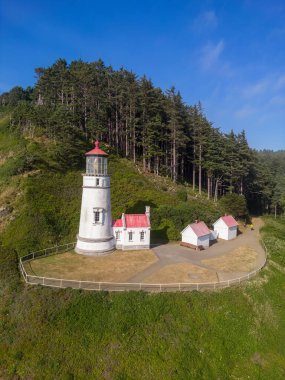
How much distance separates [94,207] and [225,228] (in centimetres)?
1835

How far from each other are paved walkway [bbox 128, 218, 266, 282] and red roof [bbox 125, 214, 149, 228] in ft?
10.1

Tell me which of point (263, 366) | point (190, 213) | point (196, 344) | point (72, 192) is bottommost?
point (263, 366)

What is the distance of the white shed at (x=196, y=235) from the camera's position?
3012cm

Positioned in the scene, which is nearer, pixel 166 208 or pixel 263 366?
pixel 263 366

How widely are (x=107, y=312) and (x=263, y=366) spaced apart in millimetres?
9871

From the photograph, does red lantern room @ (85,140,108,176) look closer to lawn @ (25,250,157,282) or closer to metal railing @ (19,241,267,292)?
lawn @ (25,250,157,282)

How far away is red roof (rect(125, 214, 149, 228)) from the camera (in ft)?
92.5

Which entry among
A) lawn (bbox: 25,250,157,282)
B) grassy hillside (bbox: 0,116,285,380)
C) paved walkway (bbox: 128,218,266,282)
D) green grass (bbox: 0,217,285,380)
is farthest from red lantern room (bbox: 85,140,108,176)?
green grass (bbox: 0,217,285,380)

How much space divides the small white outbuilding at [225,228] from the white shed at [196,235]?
4500 millimetres

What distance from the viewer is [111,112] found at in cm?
5319

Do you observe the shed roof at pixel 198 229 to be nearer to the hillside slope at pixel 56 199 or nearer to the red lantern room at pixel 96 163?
the hillside slope at pixel 56 199

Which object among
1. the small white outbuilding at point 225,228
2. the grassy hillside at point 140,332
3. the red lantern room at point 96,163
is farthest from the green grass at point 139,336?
the small white outbuilding at point 225,228

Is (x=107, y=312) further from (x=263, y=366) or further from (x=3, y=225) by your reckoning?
(x=3, y=225)

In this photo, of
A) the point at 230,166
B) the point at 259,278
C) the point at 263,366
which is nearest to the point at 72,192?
the point at 259,278
